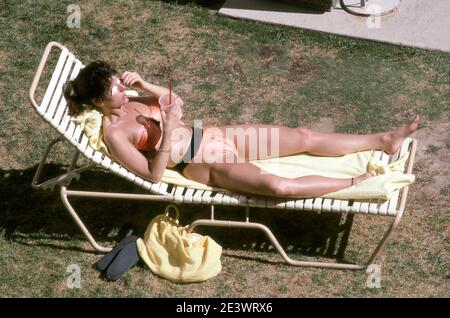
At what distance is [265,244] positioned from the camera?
496 cm

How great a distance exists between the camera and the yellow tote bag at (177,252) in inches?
182

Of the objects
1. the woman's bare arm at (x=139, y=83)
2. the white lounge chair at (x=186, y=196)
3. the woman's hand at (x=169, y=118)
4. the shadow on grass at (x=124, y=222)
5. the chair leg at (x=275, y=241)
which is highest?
the woman's hand at (x=169, y=118)

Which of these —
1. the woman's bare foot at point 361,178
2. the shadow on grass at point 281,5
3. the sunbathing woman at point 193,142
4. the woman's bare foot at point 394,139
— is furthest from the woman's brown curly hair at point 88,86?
the shadow on grass at point 281,5

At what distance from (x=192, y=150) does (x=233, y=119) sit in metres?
1.23

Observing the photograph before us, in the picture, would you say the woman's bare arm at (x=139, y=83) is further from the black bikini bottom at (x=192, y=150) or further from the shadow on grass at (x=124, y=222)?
the shadow on grass at (x=124, y=222)

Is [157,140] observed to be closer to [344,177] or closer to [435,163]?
[344,177]

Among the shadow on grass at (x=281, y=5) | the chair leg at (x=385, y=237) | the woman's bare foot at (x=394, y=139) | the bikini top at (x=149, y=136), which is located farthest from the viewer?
the shadow on grass at (x=281, y=5)

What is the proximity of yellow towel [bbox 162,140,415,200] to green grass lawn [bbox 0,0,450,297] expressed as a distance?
470 millimetres

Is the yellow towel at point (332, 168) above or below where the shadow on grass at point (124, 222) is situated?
above

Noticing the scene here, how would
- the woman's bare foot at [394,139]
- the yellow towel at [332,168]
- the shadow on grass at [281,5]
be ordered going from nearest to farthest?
the yellow towel at [332,168], the woman's bare foot at [394,139], the shadow on grass at [281,5]

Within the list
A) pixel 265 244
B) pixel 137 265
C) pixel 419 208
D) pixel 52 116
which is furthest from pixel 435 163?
pixel 52 116

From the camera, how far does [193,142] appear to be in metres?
4.82

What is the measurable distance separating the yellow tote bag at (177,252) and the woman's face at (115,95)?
747mm
